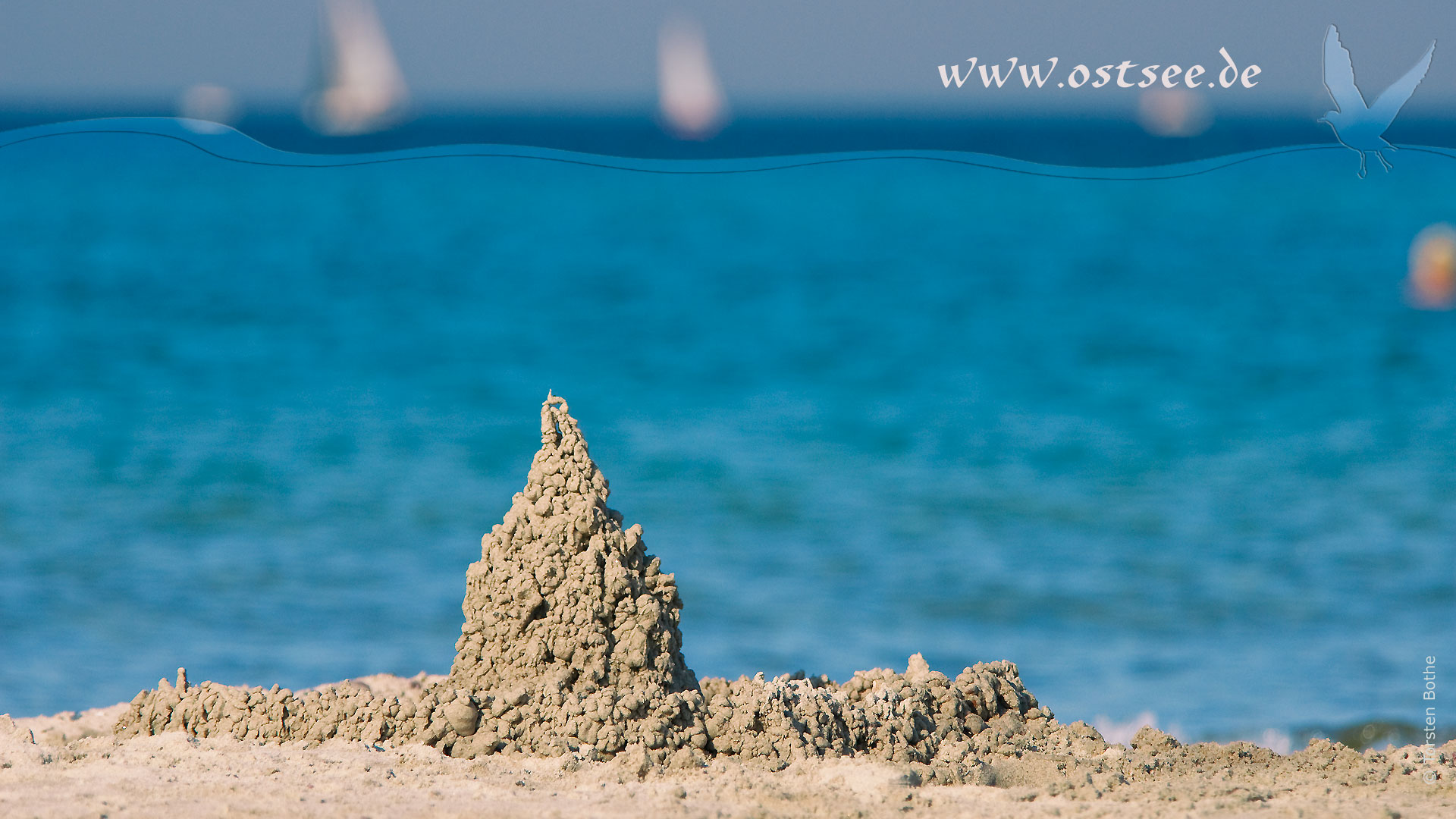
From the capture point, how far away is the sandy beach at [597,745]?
10.1 ft

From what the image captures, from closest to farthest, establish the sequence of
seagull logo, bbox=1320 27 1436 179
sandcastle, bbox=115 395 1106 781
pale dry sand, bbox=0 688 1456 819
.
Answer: pale dry sand, bbox=0 688 1456 819 < sandcastle, bbox=115 395 1106 781 < seagull logo, bbox=1320 27 1436 179

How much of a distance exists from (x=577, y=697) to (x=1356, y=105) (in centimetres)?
520

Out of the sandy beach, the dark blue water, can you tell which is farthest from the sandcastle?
the dark blue water

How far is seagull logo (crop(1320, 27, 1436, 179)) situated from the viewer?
6.06 m

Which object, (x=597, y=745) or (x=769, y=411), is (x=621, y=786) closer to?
(x=597, y=745)

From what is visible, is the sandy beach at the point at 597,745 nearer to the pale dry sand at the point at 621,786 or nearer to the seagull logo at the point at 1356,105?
the pale dry sand at the point at 621,786

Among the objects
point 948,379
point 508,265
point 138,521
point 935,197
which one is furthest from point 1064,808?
point 935,197

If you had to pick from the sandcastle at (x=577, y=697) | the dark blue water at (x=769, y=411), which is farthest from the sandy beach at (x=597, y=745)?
the dark blue water at (x=769, y=411)

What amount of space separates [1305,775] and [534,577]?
6.95ft

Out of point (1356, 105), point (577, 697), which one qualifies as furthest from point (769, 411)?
point (577, 697)

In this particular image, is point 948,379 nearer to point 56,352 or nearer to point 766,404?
point 766,404

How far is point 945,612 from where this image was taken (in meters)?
7.96

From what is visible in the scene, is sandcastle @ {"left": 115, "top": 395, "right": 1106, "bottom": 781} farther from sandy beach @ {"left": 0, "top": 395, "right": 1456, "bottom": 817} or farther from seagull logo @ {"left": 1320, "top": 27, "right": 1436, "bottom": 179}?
seagull logo @ {"left": 1320, "top": 27, "right": 1436, "bottom": 179}

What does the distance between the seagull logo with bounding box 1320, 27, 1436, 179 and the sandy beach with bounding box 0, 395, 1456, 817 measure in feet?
11.3
